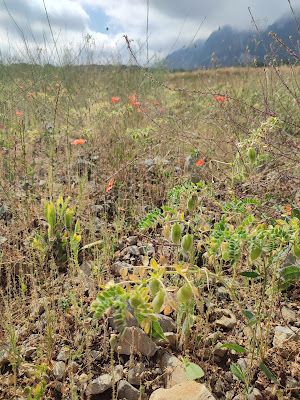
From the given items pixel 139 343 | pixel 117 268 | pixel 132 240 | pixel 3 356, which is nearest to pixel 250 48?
pixel 132 240

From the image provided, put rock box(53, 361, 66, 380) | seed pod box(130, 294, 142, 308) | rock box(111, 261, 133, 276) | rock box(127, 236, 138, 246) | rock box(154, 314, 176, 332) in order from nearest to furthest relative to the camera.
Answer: seed pod box(130, 294, 142, 308) < rock box(53, 361, 66, 380) < rock box(154, 314, 176, 332) < rock box(111, 261, 133, 276) < rock box(127, 236, 138, 246)

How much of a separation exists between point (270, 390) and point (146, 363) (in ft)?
1.46

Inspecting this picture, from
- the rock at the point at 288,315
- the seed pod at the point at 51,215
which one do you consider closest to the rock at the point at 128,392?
the rock at the point at 288,315

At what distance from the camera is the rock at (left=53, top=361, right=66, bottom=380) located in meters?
1.10

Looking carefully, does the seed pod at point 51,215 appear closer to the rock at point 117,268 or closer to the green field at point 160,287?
the green field at point 160,287

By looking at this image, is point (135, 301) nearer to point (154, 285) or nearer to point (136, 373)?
point (154, 285)

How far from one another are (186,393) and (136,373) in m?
0.23

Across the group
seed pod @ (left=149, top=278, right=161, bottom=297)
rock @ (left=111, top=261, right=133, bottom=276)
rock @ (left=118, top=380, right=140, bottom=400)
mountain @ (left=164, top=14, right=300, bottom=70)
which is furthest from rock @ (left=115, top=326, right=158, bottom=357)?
mountain @ (left=164, top=14, right=300, bottom=70)

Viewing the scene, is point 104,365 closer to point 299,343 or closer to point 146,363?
point 146,363

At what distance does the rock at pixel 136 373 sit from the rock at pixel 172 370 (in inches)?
3.2

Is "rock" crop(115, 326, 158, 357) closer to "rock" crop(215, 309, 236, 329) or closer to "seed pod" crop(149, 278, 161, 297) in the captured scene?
"rock" crop(215, 309, 236, 329)

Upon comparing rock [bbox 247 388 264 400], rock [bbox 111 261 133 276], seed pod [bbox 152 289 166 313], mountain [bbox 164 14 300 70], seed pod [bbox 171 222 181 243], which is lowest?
rock [bbox 247 388 264 400]

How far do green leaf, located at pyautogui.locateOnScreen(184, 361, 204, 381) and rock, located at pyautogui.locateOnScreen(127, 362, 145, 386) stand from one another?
0.17m

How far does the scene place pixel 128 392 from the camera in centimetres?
103
